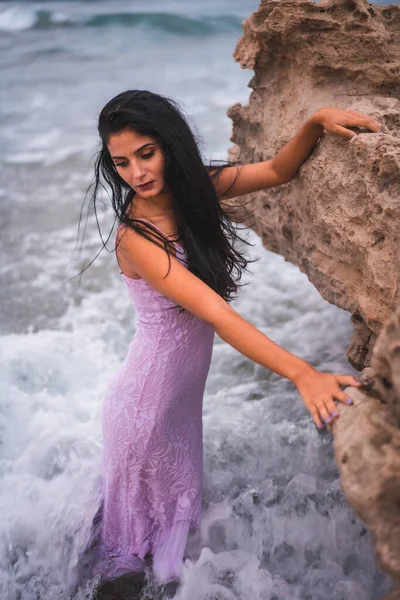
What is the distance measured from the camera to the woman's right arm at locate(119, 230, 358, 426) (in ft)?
5.56

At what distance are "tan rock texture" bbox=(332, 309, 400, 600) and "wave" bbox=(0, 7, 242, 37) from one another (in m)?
11.8

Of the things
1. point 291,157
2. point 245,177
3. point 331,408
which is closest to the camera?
point 331,408

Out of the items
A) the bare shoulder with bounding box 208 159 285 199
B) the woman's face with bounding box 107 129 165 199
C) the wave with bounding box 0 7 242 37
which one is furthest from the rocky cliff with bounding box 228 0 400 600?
the wave with bounding box 0 7 242 37

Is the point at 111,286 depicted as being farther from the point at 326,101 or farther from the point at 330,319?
the point at 326,101

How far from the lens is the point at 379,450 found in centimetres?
145

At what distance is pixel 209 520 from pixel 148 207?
1.49 metres

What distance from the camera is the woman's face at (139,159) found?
2115 mm

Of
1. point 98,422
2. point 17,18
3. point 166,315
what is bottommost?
point 98,422

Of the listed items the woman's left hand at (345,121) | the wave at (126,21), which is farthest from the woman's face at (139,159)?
the wave at (126,21)

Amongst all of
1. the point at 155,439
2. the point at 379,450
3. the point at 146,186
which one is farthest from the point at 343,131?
the point at 155,439

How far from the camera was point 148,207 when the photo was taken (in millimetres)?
2299

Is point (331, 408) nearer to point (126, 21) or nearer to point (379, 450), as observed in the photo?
point (379, 450)

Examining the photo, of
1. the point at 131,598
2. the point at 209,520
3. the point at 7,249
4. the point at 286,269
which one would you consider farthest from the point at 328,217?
the point at 7,249

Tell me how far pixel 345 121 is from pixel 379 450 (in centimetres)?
126
